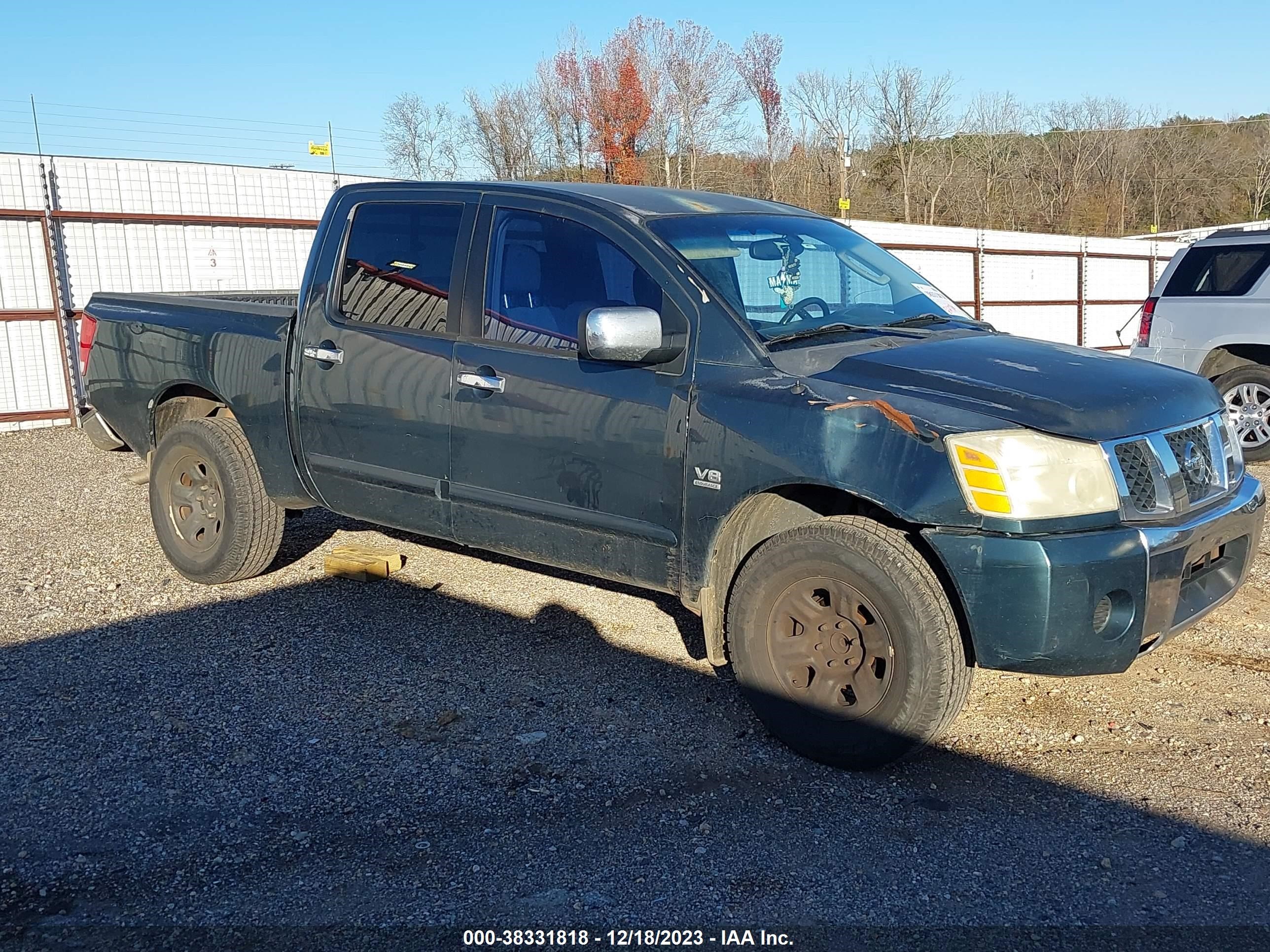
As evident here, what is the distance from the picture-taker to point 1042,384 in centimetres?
360

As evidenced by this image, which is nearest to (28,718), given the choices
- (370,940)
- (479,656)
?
(479,656)

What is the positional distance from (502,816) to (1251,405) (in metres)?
7.88

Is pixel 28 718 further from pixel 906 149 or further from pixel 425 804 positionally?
pixel 906 149

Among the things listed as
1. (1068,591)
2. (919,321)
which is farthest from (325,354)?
(1068,591)

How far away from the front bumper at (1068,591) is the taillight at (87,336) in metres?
4.92

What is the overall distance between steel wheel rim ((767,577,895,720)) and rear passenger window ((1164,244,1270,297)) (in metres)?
6.90

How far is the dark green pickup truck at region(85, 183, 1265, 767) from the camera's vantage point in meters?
3.36

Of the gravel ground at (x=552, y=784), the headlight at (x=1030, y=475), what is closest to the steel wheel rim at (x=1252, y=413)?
the gravel ground at (x=552, y=784)

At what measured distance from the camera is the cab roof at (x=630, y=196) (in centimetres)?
439

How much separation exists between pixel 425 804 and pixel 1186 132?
180 feet

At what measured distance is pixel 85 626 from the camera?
205 inches

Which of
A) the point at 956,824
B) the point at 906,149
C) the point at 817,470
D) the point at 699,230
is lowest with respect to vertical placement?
the point at 956,824

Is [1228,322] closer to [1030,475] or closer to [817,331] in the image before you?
[817,331]

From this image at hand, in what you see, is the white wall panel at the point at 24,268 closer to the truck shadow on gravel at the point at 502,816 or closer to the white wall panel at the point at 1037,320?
the truck shadow on gravel at the point at 502,816
